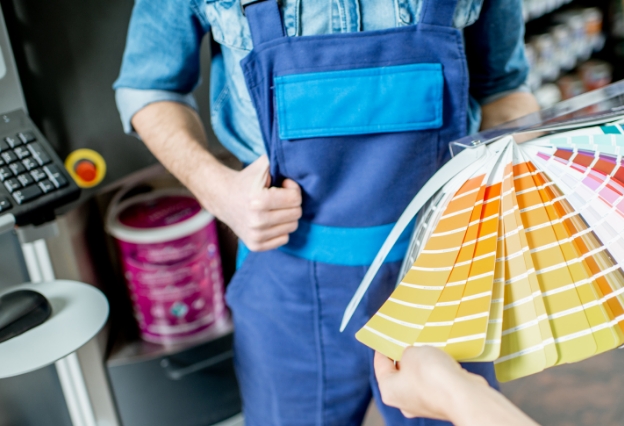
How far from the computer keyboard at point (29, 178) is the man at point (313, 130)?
162 mm

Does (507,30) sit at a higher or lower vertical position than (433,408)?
higher

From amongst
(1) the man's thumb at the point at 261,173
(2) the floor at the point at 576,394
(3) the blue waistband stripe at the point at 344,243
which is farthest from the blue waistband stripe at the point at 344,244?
(2) the floor at the point at 576,394

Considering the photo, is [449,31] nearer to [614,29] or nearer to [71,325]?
[71,325]

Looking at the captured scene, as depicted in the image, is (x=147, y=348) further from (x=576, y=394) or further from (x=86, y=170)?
(x=576, y=394)

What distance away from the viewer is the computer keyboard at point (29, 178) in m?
0.73

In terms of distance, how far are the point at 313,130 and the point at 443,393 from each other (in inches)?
15.0

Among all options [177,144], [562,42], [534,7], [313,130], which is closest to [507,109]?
[313,130]

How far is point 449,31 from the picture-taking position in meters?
0.69

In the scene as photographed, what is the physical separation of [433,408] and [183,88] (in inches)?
27.0

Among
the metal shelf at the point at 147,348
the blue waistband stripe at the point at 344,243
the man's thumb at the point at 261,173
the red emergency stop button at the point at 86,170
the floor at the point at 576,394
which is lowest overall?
the floor at the point at 576,394

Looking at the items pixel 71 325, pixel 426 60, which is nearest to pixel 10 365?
pixel 71 325

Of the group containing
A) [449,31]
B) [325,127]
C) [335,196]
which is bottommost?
[335,196]

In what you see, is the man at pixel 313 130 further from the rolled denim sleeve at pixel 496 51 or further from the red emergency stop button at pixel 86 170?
the red emergency stop button at pixel 86 170

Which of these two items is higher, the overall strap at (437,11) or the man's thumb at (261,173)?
the overall strap at (437,11)
